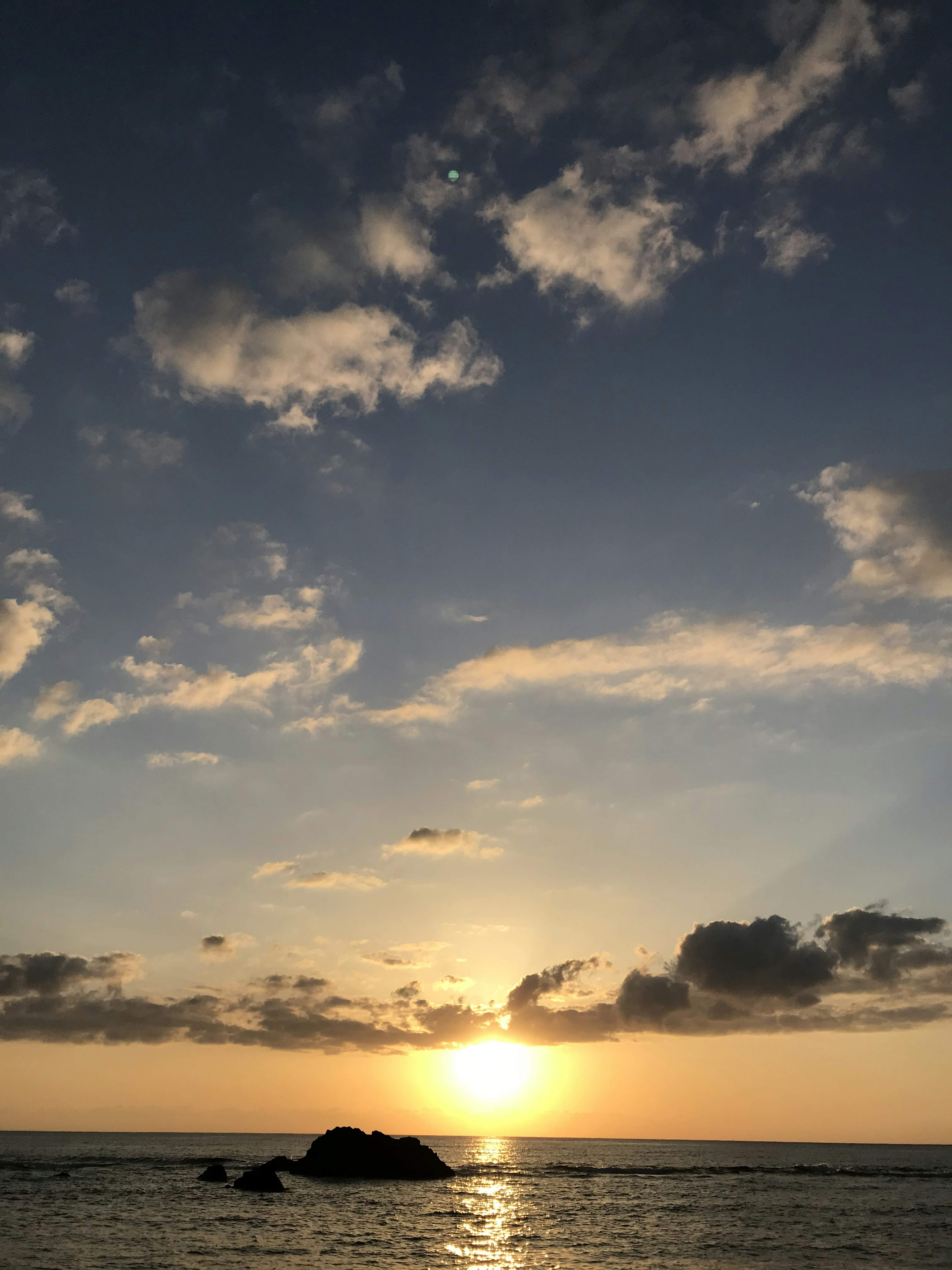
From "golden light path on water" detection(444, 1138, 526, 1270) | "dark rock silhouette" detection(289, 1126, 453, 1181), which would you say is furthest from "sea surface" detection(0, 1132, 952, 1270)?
"dark rock silhouette" detection(289, 1126, 453, 1181)

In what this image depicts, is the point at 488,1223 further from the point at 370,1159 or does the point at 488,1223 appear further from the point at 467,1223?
the point at 370,1159

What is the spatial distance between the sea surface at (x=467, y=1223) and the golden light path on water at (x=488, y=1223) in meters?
0.31

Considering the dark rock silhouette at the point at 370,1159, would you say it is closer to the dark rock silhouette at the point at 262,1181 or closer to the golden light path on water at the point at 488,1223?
the golden light path on water at the point at 488,1223

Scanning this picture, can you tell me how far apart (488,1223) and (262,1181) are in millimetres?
34113

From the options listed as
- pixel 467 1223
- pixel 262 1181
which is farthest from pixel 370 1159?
pixel 467 1223

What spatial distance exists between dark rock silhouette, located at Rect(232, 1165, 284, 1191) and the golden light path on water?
64.9 ft

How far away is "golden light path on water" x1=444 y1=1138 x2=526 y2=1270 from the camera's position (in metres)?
56.3

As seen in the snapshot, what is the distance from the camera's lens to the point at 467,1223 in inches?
2874

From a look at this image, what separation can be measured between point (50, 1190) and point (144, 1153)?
383 ft

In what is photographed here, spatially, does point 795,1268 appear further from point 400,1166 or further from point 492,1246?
point 400,1166

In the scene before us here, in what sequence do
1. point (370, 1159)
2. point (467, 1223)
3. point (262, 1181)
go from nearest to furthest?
point (467, 1223) → point (262, 1181) → point (370, 1159)

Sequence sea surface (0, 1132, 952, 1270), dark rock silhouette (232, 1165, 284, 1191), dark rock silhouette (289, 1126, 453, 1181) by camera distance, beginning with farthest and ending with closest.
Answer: dark rock silhouette (289, 1126, 453, 1181), dark rock silhouette (232, 1165, 284, 1191), sea surface (0, 1132, 952, 1270)

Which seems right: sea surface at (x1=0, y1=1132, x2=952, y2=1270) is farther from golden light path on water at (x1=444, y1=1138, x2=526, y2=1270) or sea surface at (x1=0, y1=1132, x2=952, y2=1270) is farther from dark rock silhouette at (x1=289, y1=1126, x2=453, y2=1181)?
dark rock silhouette at (x1=289, y1=1126, x2=453, y2=1181)

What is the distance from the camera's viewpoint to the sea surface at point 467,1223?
56.2m
